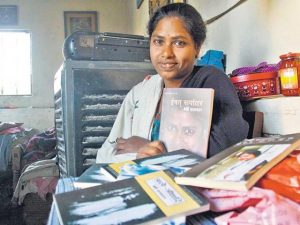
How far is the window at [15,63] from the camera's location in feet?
15.8

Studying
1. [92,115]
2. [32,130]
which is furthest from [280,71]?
[32,130]

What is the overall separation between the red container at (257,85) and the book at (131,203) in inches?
26.8

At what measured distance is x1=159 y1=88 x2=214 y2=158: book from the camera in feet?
2.56

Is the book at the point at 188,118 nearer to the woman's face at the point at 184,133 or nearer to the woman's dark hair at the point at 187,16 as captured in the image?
the woman's face at the point at 184,133

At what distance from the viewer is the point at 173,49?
41.9 inches

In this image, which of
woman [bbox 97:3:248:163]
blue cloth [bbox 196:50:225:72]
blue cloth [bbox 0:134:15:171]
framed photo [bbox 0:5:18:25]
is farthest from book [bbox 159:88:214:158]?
framed photo [bbox 0:5:18:25]

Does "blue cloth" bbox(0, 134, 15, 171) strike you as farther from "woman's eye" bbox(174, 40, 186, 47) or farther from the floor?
"woman's eye" bbox(174, 40, 186, 47)

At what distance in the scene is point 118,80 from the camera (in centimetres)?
146

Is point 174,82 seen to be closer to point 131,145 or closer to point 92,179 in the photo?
point 131,145

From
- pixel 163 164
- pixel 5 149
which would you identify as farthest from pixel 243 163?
pixel 5 149

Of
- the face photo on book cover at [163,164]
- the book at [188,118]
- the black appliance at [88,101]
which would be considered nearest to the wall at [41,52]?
the black appliance at [88,101]

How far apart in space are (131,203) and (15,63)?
4.86 metres

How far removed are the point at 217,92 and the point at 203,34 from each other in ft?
0.82

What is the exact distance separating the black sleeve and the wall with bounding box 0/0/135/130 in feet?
13.4
